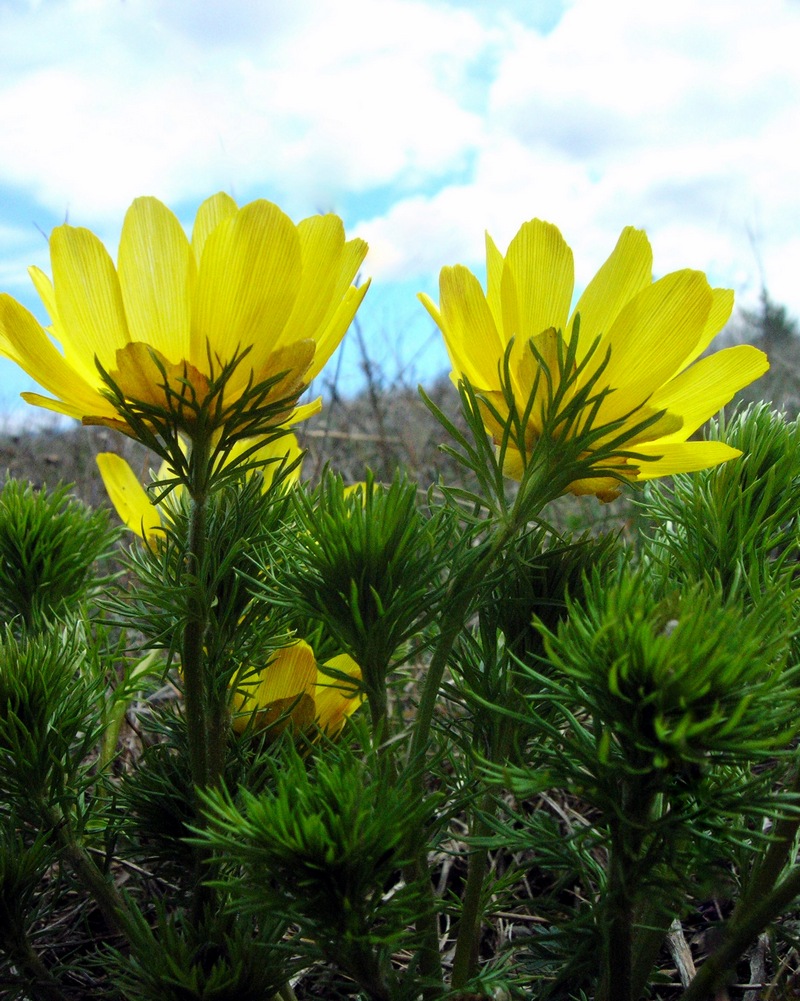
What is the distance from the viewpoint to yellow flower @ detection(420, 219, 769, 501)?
0.78m

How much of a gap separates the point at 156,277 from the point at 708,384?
52 cm

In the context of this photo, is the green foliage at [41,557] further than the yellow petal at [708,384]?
Yes

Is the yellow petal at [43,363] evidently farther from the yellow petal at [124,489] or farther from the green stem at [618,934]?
the green stem at [618,934]

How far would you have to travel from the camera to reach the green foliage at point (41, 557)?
47.6 inches

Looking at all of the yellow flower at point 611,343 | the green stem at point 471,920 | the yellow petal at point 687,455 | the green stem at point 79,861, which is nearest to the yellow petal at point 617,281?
the yellow flower at point 611,343

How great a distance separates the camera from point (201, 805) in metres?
0.91

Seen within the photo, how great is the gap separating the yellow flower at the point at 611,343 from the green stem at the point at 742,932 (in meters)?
0.35

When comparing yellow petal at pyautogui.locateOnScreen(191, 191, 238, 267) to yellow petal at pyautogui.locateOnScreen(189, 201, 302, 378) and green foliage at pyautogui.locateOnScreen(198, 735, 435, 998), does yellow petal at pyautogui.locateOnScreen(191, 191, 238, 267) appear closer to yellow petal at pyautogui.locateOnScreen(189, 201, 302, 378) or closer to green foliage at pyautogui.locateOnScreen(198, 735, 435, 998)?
yellow petal at pyautogui.locateOnScreen(189, 201, 302, 378)

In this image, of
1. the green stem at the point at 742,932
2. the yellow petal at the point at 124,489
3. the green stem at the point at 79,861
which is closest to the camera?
the green stem at the point at 742,932

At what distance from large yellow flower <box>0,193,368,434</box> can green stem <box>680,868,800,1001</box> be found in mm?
576

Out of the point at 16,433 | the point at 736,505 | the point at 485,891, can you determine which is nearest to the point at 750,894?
the point at 485,891

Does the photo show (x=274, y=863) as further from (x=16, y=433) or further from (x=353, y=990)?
(x=16, y=433)

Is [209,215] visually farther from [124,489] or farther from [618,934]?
[618,934]

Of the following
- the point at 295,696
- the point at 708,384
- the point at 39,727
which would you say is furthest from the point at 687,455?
the point at 39,727
